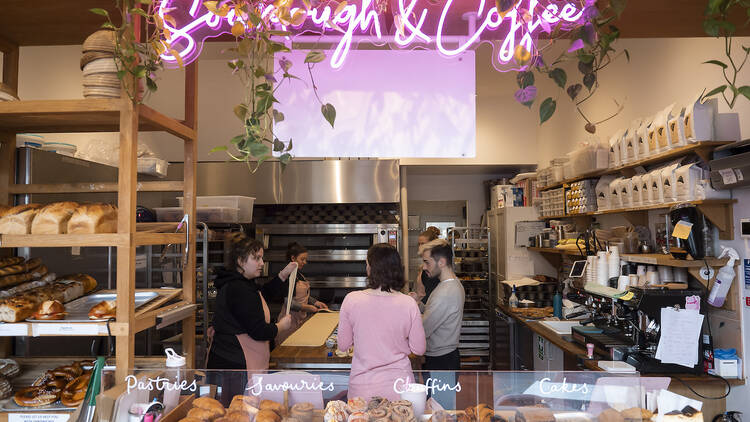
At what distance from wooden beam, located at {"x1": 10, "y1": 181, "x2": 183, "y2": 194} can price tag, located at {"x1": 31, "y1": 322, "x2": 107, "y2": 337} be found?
56 centimetres

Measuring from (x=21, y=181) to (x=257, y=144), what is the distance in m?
1.70

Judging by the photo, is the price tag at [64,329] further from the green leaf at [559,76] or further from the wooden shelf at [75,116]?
the green leaf at [559,76]

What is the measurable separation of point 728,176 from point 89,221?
10.4 feet

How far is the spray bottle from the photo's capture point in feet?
10.2

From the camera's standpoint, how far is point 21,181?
2596 mm

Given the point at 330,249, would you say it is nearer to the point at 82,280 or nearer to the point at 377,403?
the point at 82,280

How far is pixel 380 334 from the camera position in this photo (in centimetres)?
265

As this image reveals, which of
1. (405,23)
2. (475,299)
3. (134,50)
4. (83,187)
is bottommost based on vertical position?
(475,299)

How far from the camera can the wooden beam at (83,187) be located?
2.19 metres

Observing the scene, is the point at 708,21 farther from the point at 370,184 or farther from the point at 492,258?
the point at 492,258

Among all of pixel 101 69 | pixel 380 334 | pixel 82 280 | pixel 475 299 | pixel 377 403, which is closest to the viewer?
pixel 377 403

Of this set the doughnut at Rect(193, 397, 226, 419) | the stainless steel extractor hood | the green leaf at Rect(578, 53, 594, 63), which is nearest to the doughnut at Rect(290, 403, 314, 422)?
the doughnut at Rect(193, 397, 226, 419)

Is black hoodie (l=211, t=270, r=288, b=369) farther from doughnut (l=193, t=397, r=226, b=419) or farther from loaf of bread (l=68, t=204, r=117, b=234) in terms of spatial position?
doughnut (l=193, t=397, r=226, b=419)

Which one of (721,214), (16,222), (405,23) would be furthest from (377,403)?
(721,214)
